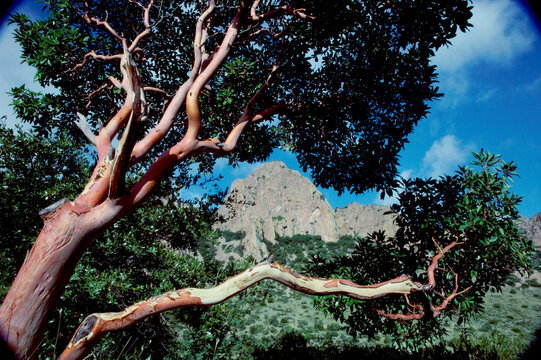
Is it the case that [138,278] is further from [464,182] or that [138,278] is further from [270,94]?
[464,182]

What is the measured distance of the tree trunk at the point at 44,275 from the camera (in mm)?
2578

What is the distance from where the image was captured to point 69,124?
7.25 m

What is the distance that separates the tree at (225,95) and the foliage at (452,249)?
1184 mm

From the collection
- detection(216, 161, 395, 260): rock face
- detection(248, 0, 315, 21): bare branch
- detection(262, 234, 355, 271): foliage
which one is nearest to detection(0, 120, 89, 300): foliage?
detection(248, 0, 315, 21): bare branch

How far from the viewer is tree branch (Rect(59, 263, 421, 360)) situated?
2.65m

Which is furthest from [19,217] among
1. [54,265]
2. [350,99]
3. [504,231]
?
[504,231]

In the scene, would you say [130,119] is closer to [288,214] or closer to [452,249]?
[452,249]

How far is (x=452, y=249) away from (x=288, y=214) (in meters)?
93.5

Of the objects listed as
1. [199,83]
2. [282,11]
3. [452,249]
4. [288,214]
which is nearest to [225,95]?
[199,83]

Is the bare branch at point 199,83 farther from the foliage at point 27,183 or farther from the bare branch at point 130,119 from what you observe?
the foliage at point 27,183

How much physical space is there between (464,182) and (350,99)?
3.31m

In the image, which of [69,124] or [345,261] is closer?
[345,261]

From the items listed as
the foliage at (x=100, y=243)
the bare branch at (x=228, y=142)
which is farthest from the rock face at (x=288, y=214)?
the bare branch at (x=228, y=142)

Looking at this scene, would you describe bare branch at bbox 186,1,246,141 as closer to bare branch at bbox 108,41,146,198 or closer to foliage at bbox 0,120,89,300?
bare branch at bbox 108,41,146,198
